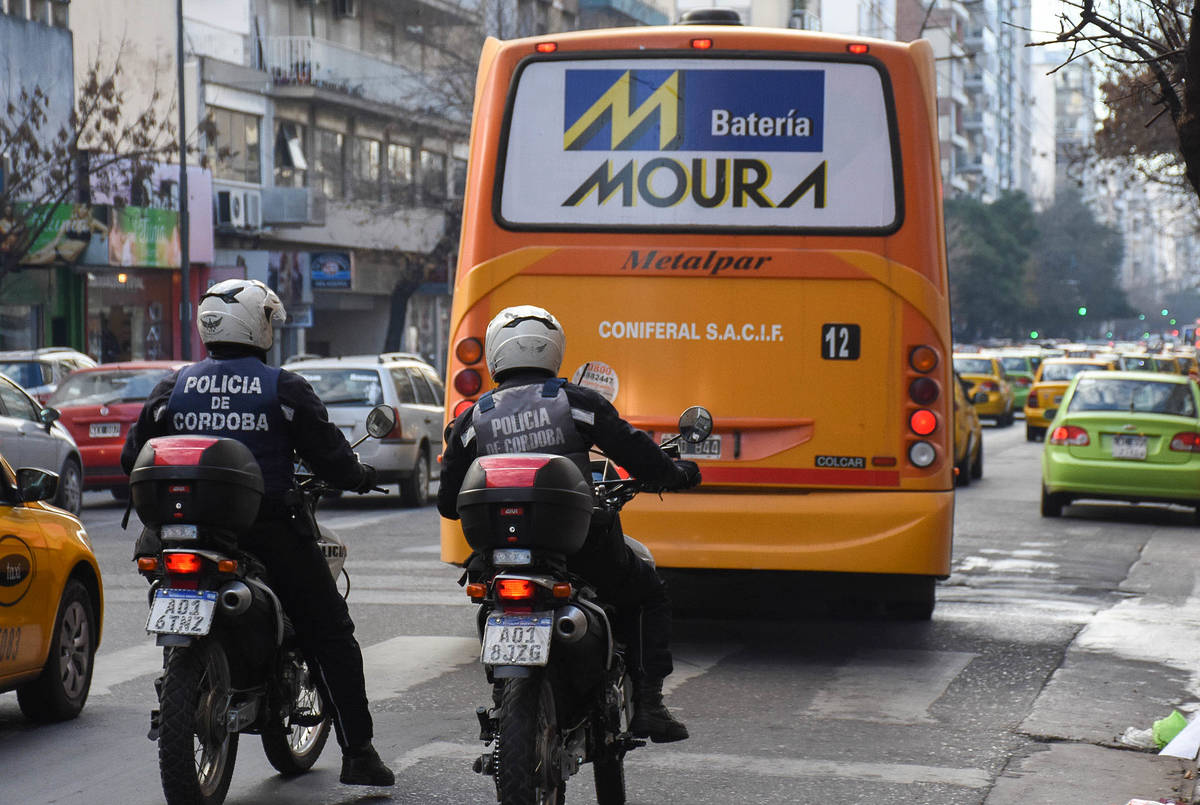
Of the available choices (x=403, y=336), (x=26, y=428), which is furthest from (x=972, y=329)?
(x=26, y=428)

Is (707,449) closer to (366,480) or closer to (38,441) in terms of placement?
(366,480)

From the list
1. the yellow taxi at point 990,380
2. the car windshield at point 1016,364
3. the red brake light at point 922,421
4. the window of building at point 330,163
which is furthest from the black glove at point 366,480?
the car windshield at point 1016,364

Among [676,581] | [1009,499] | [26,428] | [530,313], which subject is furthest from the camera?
[1009,499]

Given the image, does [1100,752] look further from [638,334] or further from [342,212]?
[342,212]

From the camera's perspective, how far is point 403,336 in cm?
5134

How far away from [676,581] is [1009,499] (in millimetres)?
10231

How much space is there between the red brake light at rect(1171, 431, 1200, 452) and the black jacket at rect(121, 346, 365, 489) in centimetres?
1421

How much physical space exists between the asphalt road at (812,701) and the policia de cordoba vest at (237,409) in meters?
1.26

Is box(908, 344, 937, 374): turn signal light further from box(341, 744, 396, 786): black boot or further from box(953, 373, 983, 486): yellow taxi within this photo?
box(953, 373, 983, 486): yellow taxi

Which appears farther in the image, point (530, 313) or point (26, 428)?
point (26, 428)

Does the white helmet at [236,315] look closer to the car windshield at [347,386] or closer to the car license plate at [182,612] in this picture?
the car license plate at [182,612]

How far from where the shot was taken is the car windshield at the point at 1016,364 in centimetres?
4831

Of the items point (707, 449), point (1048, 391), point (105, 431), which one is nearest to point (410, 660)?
point (707, 449)

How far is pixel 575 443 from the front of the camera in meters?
5.55
